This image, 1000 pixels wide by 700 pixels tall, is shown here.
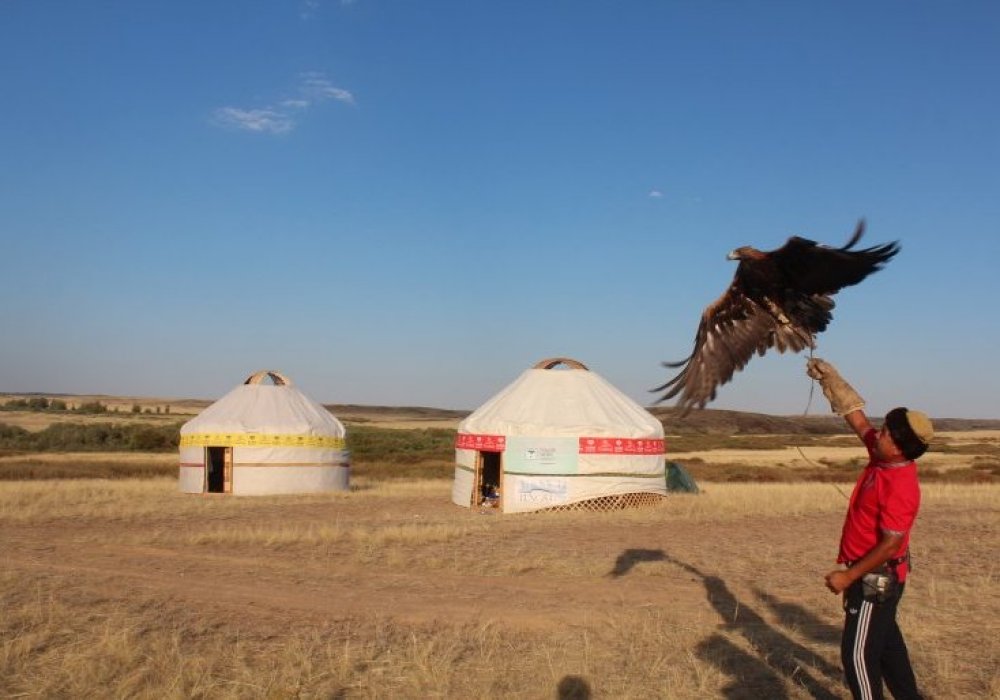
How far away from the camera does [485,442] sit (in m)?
15.1

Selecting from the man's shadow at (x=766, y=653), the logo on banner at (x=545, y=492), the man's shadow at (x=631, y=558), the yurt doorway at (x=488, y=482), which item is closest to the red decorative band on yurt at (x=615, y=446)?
the logo on banner at (x=545, y=492)

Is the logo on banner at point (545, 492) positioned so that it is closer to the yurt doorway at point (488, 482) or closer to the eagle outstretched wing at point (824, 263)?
the yurt doorway at point (488, 482)

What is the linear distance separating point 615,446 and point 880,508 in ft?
36.7

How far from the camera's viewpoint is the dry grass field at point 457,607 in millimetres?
4723

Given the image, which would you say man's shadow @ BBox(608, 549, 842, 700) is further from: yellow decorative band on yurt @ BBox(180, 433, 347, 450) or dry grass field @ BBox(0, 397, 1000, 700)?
yellow decorative band on yurt @ BBox(180, 433, 347, 450)

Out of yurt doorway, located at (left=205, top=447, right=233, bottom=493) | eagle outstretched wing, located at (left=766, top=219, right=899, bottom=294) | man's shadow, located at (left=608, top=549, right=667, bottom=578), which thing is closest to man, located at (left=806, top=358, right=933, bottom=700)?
eagle outstretched wing, located at (left=766, top=219, right=899, bottom=294)

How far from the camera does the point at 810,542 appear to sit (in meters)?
10.8

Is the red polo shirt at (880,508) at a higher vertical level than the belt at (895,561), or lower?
higher

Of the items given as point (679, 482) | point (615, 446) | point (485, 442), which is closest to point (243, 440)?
point (485, 442)

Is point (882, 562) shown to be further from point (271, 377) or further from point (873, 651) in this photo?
point (271, 377)

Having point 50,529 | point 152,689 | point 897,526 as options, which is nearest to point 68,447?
point 50,529

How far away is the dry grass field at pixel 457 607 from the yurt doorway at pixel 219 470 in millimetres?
4606

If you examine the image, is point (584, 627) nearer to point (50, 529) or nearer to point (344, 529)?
point (344, 529)

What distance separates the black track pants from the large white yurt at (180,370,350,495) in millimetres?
15474
